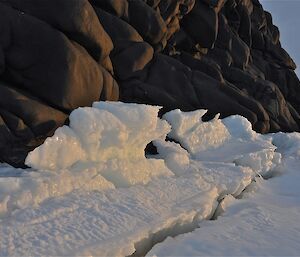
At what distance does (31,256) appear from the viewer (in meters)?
5.92

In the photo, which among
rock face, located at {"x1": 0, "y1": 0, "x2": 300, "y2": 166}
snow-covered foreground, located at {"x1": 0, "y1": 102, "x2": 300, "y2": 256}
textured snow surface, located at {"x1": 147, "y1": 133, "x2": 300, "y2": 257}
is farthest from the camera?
rock face, located at {"x1": 0, "y1": 0, "x2": 300, "y2": 166}

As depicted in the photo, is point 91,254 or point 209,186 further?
point 209,186

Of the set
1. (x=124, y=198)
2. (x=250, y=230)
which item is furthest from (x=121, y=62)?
(x=250, y=230)

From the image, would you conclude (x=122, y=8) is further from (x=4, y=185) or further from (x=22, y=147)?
(x=4, y=185)

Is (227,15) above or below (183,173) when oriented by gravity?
above

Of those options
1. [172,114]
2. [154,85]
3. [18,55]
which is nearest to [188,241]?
[172,114]

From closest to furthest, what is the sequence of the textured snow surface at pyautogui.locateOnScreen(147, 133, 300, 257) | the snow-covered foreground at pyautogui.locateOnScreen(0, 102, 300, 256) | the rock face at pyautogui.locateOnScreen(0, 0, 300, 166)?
1. the snow-covered foreground at pyautogui.locateOnScreen(0, 102, 300, 256)
2. the textured snow surface at pyautogui.locateOnScreen(147, 133, 300, 257)
3. the rock face at pyautogui.locateOnScreen(0, 0, 300, 166)

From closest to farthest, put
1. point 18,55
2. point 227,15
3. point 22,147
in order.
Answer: point 22,147
point 18,55
point 227,15

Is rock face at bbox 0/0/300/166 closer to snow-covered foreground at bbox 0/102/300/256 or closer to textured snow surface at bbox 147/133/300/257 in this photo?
snow-covered foreground at bbox 0/102/300/256

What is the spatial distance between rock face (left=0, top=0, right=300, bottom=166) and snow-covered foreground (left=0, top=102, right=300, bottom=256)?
86.4 inches

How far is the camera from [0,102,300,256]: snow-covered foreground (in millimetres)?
6730

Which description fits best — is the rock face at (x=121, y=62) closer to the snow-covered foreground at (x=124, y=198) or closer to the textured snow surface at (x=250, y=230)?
the snow-covered foreground at (x=124, y=198)

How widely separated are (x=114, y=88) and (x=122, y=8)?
3.97m

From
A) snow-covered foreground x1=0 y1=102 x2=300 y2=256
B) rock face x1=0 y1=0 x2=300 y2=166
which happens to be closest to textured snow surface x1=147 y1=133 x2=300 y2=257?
snow-covered foreground x1=0 y1=102 x2=300 y2=256
